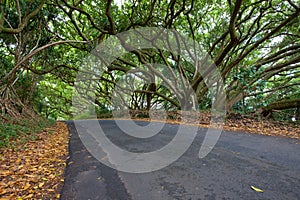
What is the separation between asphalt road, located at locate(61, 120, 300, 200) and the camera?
5.65 feet

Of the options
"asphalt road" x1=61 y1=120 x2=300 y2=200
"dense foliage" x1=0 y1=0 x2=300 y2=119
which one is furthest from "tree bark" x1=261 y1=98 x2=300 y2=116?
"asphalt road" x1=61 y1=120 x2=300 y2=200

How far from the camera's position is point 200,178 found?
6.63 feet

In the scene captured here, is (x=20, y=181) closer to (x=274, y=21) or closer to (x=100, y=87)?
(x=274, y=21)

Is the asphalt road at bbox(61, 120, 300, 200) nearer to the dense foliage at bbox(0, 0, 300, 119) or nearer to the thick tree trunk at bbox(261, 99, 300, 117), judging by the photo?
the thick tree trunk at bbox(261, 99, 300, 117)

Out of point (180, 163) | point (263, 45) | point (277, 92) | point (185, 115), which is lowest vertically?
point (180, 163)

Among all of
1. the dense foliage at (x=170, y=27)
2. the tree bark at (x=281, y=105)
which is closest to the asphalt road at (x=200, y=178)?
the tree bark at (x=281, y=105)

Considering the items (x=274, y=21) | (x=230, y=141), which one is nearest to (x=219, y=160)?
(x=230, y=141)

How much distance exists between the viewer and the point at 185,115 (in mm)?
7441

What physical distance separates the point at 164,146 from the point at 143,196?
64.8 inches

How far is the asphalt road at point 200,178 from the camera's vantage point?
172 centimetres

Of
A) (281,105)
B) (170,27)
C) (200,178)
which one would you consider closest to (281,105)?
(281,105)

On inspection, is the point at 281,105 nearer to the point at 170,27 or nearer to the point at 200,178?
the point at 170,27

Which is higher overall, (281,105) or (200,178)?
(281,105)

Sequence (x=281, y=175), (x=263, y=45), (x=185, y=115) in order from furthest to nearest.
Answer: (x=263, y=45)
(x=185, y=115)
(x=281, y=175)
